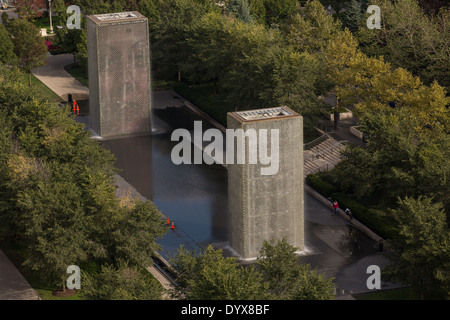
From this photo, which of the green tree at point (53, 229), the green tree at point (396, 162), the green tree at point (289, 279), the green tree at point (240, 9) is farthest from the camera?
the green tree at point (240, 9)

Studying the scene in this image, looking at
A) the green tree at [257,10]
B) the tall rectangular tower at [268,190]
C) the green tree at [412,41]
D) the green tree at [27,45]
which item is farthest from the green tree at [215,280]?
the green tree at [257,10]

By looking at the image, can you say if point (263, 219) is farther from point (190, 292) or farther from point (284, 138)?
point (190, 292)

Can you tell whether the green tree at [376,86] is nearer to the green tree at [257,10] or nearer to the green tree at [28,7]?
the green tree at [257,10]

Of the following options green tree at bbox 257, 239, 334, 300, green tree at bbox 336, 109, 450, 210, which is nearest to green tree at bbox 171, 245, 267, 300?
green tree at bbox 257, 239, 334, 300

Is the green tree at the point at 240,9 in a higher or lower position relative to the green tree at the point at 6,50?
higher

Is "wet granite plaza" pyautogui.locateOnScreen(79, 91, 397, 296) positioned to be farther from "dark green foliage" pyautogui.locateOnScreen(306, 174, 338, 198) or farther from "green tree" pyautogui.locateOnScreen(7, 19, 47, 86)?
"green tree" pyautogui.locateOnScreen(7, 19, 47, 86)

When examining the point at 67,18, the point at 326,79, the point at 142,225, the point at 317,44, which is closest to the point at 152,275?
the point at 142,225

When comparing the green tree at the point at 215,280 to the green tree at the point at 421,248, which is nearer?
the green tree at the point at 215,280
